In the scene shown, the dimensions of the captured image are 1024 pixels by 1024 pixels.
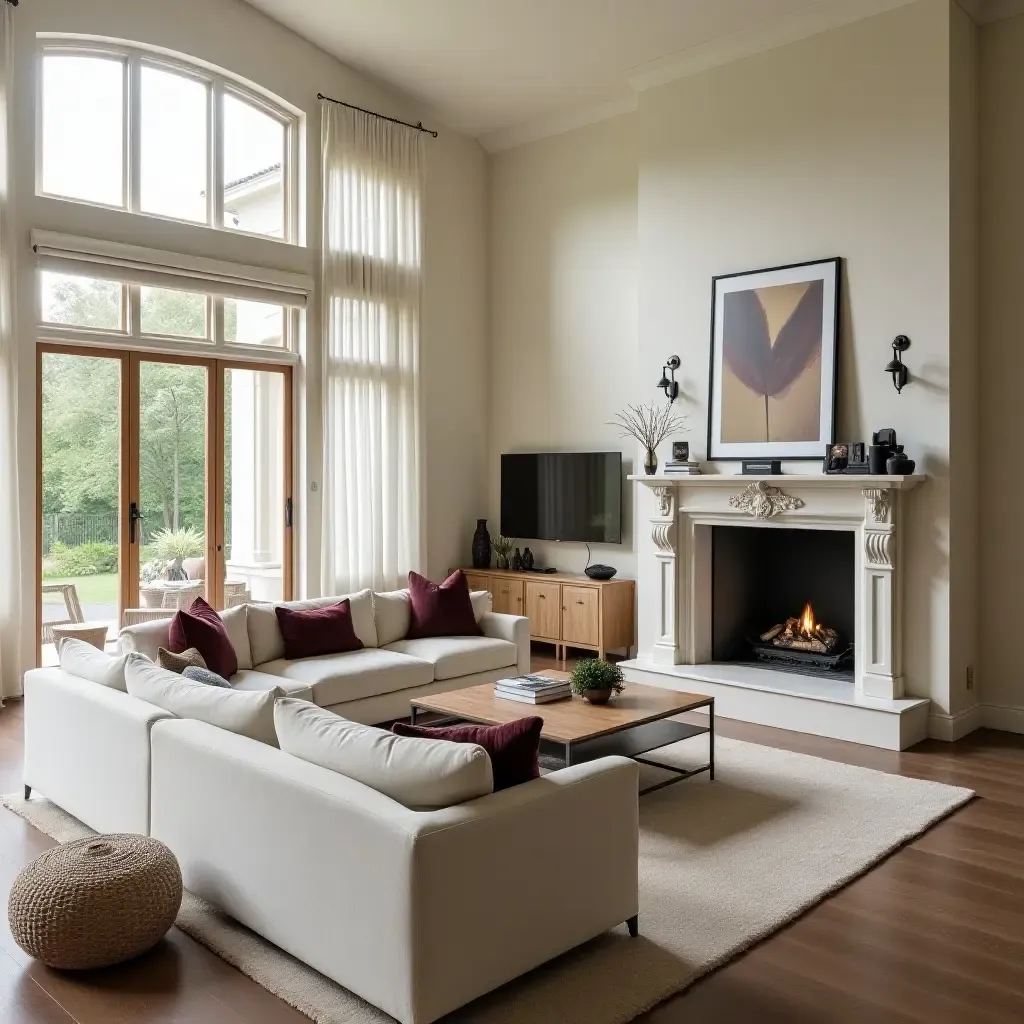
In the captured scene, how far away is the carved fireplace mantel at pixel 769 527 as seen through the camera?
19.1 feet

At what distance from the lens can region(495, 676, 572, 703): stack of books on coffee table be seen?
4891 millimetres

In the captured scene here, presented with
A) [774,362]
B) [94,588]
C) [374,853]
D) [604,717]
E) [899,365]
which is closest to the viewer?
[374,853]

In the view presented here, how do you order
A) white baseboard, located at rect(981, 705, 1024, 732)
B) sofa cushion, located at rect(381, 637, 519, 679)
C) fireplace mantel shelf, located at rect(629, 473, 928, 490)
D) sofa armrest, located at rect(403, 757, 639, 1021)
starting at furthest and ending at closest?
sofa cushion, located at rect(381, 637, 519, 679) → white baseboard, located at rect(981, 705, 1024, 732) → fireplace mantel shelf, located at rect(629, 473, 928, 490) → sofa armrest, located at rect(403, 757, 639, 1021)

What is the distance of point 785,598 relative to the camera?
23.1 feet

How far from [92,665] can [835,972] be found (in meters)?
3.18

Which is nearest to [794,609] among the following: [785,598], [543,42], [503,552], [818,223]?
[785,598]

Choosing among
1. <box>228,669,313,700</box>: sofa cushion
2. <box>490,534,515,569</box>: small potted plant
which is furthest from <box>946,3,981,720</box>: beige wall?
<box>490,534,515,569</box>: small potted plant

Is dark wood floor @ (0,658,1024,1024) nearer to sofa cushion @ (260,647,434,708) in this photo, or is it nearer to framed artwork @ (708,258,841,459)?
sofa cushion @ (260,647,434,708)

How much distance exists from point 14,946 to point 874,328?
5.33 meters

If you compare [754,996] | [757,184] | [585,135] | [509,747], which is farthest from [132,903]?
[585,135]

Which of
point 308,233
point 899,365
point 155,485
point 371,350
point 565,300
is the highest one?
point 308,233

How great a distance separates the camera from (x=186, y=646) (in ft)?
17.0

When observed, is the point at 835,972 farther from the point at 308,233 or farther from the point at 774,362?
the point at 308,233

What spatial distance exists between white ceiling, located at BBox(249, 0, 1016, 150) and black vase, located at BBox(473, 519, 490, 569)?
3470 millimetres
